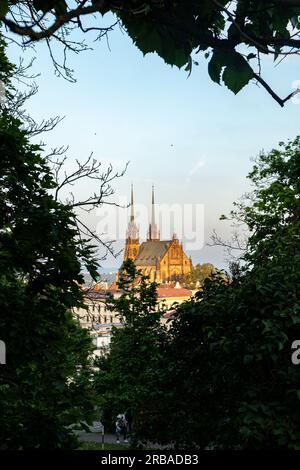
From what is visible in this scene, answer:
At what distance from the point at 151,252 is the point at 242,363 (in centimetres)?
17981

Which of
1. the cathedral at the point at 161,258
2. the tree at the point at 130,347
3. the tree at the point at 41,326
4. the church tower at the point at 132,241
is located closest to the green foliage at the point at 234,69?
the tree at the point at 41,326

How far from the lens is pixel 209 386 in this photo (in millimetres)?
9484

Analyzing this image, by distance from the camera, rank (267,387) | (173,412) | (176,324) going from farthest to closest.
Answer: (176,324), (173,412), (267,387)

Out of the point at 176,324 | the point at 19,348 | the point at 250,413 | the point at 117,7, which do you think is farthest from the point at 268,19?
the point at 176,324

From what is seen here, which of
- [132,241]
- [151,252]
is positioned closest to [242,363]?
[151,252]

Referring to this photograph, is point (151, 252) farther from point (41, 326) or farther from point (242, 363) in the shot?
point (41, 326)

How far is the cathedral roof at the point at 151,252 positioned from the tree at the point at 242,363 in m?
175

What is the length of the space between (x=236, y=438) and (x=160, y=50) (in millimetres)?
7388

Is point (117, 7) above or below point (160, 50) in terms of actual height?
above

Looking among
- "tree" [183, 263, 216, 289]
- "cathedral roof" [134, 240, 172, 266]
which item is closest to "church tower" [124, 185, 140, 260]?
"cathedral roof" [134, 240, 172, 266]

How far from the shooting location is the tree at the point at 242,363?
305 inches

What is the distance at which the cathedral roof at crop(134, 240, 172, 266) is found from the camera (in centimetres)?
18688

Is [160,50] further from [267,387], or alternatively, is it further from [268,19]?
[267,387]
